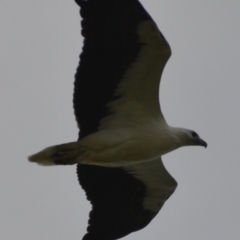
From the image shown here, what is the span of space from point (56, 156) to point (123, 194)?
168 centimetres

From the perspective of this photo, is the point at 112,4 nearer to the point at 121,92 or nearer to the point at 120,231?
the point at 121,92

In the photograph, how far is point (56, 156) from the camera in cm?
1383

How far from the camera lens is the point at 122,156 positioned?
45.9ft

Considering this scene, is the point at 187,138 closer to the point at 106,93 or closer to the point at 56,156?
the point at 106,93

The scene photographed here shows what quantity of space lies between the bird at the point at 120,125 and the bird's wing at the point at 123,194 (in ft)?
0.05

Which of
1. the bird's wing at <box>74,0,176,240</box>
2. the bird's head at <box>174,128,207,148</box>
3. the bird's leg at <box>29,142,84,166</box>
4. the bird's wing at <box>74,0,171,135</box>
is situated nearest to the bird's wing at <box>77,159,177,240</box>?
the bird's wing at <box>74,0,176,240</box>

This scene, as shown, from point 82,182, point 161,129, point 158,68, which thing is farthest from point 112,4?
point 82,182

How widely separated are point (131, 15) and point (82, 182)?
309cm

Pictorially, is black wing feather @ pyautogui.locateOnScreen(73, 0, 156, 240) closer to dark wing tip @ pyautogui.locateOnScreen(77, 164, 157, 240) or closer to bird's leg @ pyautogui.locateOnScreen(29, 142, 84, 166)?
dark wing tip @ pyautogui.locateOnScreen(77, 164, 157, 240)

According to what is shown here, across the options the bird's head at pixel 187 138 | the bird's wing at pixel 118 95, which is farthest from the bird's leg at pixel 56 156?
the bird's head at pixel 187 138

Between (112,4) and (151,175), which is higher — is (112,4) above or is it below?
above

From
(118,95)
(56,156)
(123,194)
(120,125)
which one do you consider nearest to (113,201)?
(123,194)

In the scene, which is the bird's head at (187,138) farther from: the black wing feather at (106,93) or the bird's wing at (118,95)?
the black wing feather at (106,93)

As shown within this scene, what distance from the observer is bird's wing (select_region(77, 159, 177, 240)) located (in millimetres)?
14789
